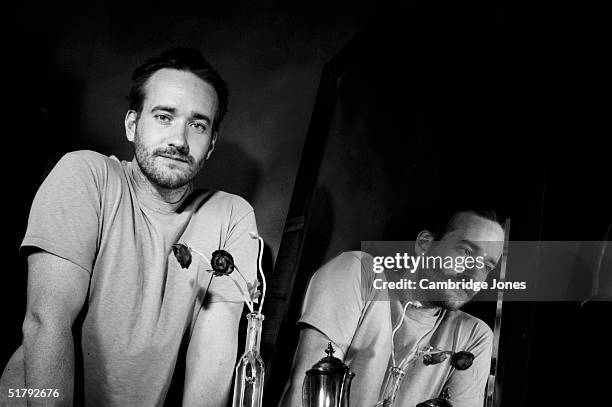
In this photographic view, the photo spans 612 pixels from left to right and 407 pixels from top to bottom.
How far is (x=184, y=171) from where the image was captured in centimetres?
186

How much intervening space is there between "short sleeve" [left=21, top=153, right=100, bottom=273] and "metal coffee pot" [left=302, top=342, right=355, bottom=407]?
60 centimetres

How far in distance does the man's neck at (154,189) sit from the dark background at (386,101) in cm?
10

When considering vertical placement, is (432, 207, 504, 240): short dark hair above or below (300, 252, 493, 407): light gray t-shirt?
above

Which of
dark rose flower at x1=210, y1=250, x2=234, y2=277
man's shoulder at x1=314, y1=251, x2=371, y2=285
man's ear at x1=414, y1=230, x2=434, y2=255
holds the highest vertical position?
man's ear at x1=414, y1=230, x2=434, y2=255

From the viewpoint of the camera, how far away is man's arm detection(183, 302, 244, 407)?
173cm

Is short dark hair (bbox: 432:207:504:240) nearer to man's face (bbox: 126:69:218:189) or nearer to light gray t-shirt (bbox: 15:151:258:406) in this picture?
light gray t-shirt (bbox: 15:151:258:406)

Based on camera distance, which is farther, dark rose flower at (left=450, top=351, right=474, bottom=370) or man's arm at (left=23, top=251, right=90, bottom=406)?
dark rose flower at (left=450, top=351, right=474, bottom=370)

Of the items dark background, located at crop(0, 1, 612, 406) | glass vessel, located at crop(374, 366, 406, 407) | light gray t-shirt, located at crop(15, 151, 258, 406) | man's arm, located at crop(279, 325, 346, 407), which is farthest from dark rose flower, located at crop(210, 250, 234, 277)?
glass vessel, located at crop(374, 366, 406, 407)

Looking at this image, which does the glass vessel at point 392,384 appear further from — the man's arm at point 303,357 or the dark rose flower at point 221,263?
the dark rose flower at point 221,263

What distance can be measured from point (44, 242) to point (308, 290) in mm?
685

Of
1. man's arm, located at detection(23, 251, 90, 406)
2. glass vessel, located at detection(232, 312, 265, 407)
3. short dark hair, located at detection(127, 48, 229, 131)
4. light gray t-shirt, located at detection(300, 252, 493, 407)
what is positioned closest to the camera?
man's arm, located at detection(23, 251, 90, 406)

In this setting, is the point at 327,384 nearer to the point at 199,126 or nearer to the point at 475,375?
the point at 475,375

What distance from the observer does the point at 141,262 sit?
176cm

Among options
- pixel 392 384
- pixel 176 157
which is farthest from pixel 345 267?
pixel 176 157
